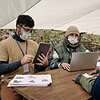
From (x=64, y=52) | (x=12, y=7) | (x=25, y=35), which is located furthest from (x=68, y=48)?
(x=12, y=7)

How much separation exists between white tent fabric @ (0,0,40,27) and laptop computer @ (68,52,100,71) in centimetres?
100

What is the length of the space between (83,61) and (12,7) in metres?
1.34

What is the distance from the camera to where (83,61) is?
1.76 m

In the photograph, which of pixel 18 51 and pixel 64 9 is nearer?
pixel 18 51

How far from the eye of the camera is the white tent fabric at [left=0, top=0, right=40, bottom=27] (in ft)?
5.58

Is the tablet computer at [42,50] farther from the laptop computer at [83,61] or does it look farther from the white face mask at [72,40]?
the white face mask at [72,40]

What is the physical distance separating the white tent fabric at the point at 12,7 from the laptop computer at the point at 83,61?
3.27 feet

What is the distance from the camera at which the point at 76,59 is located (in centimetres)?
168

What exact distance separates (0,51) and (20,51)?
29cm

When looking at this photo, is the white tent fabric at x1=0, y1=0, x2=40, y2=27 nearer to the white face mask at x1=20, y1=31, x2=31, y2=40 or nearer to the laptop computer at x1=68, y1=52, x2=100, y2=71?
the white face mask at x1=20, y1=31, x2=31, y2=40

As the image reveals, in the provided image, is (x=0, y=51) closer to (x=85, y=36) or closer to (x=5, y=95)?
(x=5, y=95)

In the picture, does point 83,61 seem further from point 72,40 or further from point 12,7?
point 12,7

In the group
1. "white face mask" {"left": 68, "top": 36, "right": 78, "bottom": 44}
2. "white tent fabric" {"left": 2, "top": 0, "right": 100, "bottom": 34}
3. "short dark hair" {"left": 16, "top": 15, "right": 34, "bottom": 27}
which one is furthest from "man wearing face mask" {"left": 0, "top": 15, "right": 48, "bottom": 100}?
"white face mask" {"left": 68, "top": 36, "right": 78, "bottom": 44}

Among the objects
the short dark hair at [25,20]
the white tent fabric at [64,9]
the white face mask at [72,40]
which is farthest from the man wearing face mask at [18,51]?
the white face mask at [72,40]
